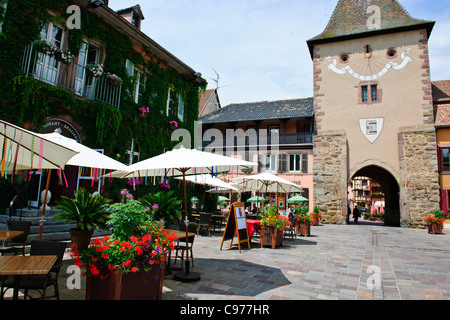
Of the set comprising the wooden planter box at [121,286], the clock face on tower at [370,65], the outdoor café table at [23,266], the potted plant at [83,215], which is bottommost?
the wooden planter box at [121,286]

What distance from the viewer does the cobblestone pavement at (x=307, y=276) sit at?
4.14 metres

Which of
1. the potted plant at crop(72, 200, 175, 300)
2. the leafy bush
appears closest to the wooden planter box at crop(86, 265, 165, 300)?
the potted plant at crop(72, 200, 175, 300)

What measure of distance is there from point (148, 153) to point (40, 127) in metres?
4.56

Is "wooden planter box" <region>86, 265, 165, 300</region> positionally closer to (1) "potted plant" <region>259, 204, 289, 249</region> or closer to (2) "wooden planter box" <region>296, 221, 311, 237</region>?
(1) "potted plant" <region>259, 204, 289, 249</region>

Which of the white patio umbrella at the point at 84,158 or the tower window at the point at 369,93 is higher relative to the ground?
the tower window at the point at 369,93

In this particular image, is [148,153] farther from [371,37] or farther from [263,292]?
[371,37]

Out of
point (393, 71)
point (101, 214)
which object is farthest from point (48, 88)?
point (393, 71)

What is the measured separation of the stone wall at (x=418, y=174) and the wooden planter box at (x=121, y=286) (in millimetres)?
20428

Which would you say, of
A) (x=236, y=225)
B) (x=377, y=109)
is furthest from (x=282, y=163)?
(x=236, y=225)

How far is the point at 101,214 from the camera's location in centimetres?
445

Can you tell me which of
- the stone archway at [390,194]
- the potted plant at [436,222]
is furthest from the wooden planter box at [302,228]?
the stone archway at [390,194]

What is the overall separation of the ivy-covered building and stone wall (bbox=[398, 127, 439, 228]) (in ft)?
51.0

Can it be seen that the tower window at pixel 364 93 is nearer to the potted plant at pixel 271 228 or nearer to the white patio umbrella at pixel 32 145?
the potted plant at pixel 271 228

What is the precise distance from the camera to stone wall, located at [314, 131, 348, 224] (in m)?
20.4
